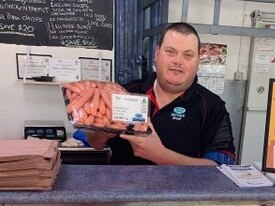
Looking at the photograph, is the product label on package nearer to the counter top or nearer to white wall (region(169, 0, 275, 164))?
the counter top

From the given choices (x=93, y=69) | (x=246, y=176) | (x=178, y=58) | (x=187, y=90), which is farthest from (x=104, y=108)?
(x=93, y=69)

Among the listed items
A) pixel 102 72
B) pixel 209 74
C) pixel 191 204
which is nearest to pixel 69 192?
pixel 191 204

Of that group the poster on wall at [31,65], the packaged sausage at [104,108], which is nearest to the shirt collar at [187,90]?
the packaged sausage at [104,108]

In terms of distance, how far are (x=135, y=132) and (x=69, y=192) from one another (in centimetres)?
33

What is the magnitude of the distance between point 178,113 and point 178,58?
28 cm

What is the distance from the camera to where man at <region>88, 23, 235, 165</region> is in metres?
1.47

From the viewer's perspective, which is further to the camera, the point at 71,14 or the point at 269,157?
the point at 71,14

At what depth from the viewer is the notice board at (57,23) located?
2438mm

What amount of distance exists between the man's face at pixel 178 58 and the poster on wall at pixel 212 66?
1284mm

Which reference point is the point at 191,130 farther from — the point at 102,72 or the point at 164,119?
the point at 102,72

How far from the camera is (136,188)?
0.77 meters

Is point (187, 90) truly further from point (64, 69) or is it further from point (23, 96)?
point (23, 96)

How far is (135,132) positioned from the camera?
3.29 feet

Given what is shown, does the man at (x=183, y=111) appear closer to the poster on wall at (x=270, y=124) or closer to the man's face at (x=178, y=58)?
the man's face at (x=178, y=58)
